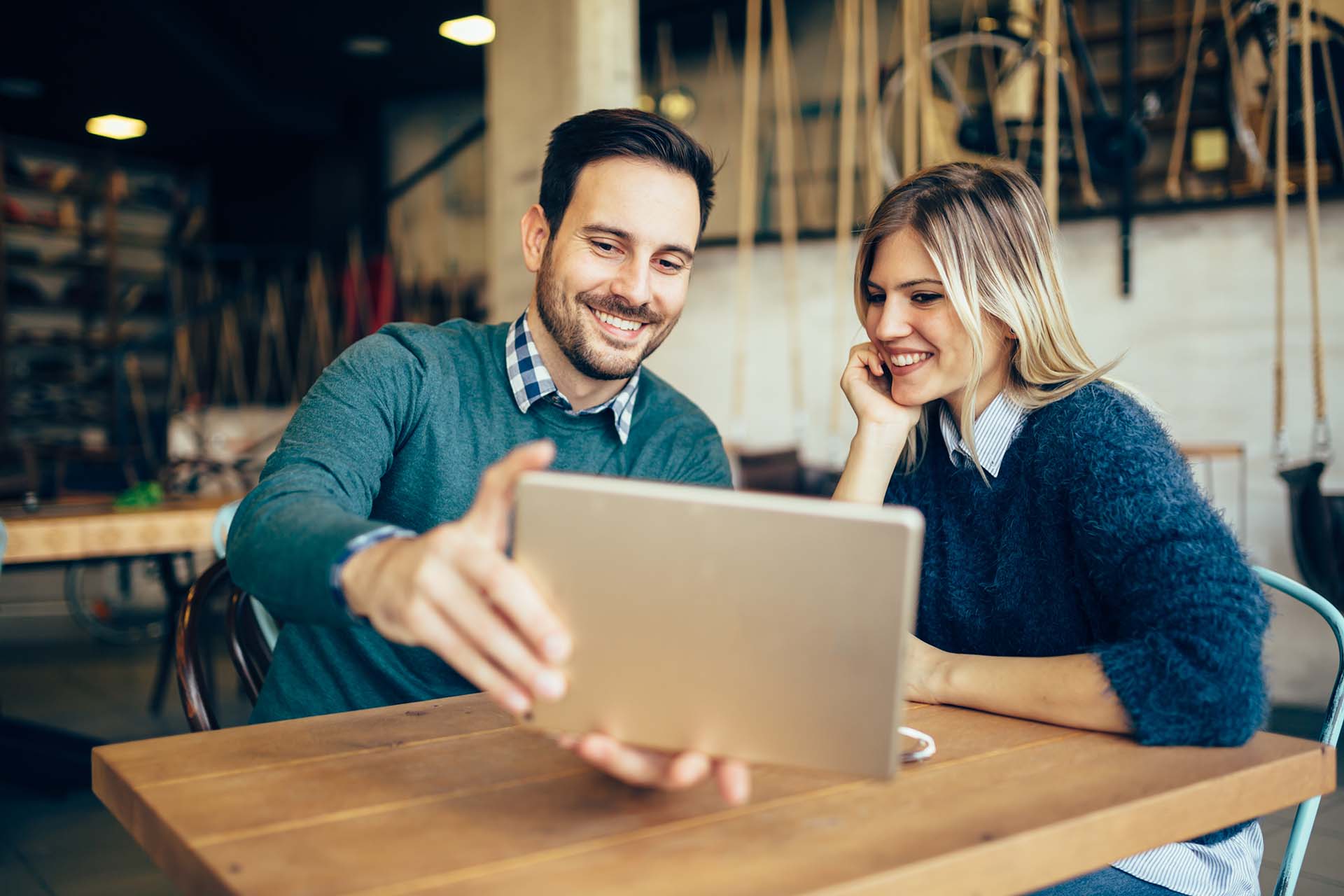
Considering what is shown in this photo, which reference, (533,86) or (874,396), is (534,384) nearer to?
(874,396)

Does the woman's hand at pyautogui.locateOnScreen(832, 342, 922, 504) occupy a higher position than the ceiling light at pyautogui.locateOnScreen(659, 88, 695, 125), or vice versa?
the ceiling light at pyautogui.locateOnScreen(659, 88, 695, 125)

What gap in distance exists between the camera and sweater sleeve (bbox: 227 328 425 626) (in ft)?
2.95

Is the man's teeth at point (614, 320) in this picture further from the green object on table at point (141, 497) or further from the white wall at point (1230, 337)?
the white wall at point (1230, 337)

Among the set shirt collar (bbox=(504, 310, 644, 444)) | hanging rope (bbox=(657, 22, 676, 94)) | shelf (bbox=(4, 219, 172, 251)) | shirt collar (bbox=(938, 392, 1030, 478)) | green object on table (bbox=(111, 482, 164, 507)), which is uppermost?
hanging rope (bbox=(657, 22, 676, 94))

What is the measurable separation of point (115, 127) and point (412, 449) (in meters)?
8.11

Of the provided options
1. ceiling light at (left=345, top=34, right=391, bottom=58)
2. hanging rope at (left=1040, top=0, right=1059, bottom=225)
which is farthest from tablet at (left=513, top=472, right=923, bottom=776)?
ceiling light at (left=345, top=34, right=391, bottom=58)

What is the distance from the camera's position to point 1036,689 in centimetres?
112

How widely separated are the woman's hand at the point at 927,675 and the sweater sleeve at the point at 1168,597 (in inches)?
7.1

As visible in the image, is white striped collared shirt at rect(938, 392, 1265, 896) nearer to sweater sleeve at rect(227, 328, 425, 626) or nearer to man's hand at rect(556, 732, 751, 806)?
man's hand at rect(556, 732, 751, 806)

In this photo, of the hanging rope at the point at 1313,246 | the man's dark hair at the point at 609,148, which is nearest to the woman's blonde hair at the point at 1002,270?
the man's dark hair at the point at 609,148

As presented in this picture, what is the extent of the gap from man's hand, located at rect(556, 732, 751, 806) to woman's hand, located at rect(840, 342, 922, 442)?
0.85 m

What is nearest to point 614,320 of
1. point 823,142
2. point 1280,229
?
point 1280,229

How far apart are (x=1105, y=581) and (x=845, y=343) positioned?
10.1ft

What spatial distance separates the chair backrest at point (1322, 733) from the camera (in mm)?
1191
